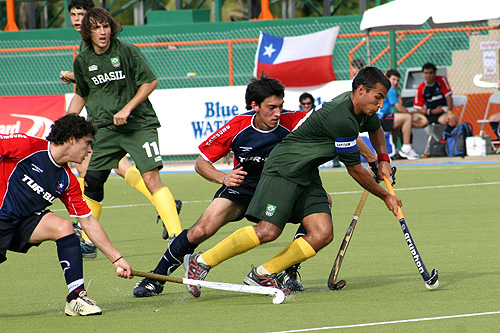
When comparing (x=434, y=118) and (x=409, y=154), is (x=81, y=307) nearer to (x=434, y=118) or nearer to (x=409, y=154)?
(x=409, y=154)

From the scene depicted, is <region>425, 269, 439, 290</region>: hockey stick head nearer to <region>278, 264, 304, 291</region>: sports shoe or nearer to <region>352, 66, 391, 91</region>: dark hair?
<region>278, 264, 304, 291</region>: sports shoe

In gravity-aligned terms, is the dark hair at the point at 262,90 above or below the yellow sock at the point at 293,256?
above

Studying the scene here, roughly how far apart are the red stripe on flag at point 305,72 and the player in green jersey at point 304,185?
10.9 meters

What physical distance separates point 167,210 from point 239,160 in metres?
1.15

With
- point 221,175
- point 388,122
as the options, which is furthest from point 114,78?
point 388,122

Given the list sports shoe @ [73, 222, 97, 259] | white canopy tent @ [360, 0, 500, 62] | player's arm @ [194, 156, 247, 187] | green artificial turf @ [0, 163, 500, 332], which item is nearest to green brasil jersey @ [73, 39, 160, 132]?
sports shoe @ [73, 222, 97, 259]

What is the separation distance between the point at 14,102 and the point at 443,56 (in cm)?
950

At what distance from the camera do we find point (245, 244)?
5.91 meters

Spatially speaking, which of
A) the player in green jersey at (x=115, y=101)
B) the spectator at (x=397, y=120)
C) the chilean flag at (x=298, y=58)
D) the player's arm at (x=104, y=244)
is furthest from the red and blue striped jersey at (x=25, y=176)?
the chilean flag at (x=298, y=58)

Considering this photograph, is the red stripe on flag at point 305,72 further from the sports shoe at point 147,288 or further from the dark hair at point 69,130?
the dark hair at point 69,130

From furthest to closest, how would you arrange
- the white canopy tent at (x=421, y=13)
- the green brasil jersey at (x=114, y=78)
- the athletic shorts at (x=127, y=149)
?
1. the white canopy tent at (x=421, y=13)
2. the green brasil jersey at (x=114, y=78)
3. the athletic shorts at (x=127, y=149)

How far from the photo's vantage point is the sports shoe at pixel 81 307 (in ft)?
18.1

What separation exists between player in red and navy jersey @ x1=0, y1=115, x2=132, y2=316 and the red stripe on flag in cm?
1151

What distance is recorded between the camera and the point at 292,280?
6.15 m
